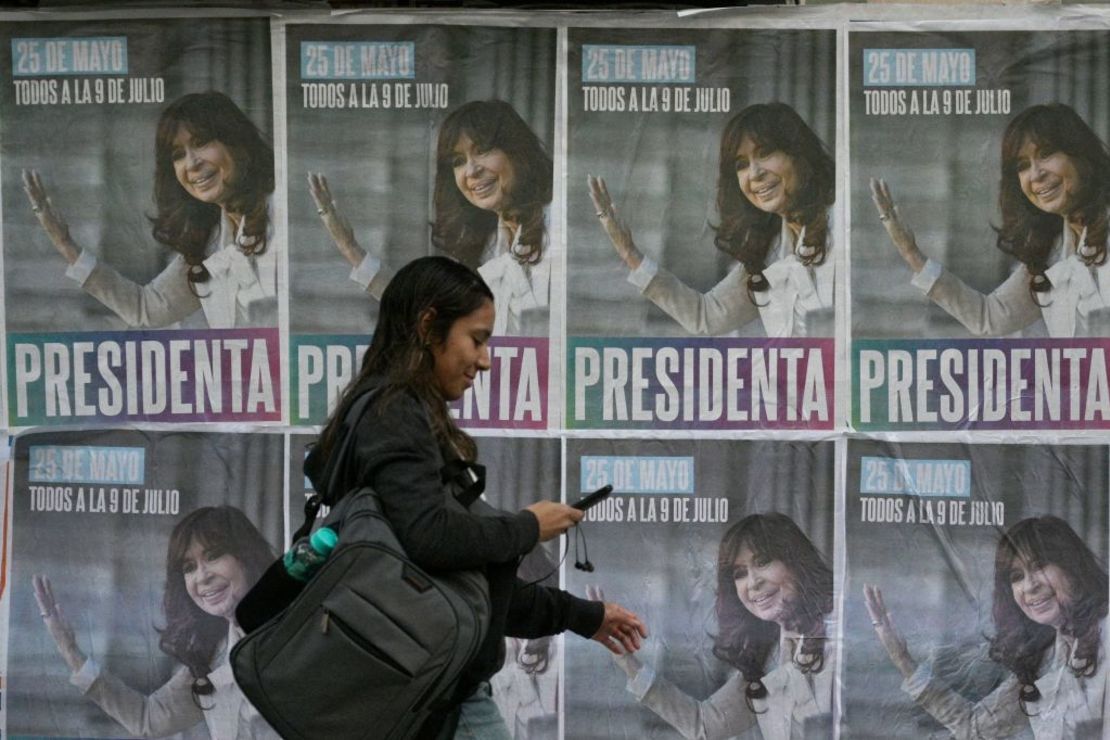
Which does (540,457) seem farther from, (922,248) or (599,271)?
(922,248)

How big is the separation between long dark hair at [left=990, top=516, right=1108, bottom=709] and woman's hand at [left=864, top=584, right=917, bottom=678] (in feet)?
0.93

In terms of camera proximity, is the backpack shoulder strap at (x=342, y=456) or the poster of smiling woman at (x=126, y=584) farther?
the poster of smiling woman at (x=126, y=584)

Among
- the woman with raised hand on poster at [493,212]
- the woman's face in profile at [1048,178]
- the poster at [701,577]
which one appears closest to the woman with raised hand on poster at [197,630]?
the woman with raised hand on poster at [493,212]

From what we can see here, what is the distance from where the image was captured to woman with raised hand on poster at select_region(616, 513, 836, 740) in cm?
570

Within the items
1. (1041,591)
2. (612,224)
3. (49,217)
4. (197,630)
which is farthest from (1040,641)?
(49,217)

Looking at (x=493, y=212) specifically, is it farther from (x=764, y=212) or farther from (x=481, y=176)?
(x=764, y=212)

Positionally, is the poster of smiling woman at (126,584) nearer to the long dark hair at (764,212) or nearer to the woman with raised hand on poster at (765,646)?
the woman with raised hand on poster at (765,646)

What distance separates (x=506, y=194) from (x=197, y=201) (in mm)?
1049

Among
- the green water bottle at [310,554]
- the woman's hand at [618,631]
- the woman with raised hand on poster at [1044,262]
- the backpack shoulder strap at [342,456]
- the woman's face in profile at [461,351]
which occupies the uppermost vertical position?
the woman with raised hand on poster at [1044,262]

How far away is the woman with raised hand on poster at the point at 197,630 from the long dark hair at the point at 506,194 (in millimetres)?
1214

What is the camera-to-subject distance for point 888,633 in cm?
569

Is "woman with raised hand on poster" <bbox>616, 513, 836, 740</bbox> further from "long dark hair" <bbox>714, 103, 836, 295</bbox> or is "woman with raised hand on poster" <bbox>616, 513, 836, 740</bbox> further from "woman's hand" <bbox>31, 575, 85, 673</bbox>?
"woman's hand" <bbox>31, 575, 85, 673</bbox>

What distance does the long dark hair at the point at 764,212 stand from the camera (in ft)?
18.6

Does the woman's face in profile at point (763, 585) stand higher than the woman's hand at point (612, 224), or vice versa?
the woman's hand at point (612, 224)
